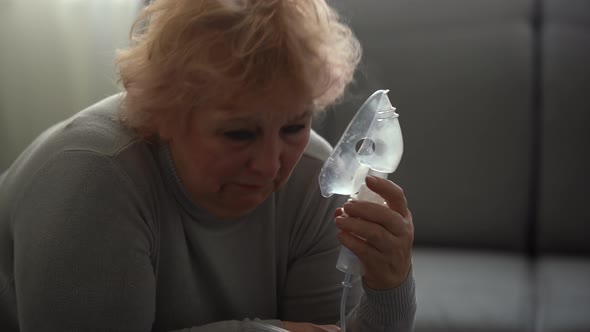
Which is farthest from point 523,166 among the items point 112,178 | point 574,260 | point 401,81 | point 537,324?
point 112,178

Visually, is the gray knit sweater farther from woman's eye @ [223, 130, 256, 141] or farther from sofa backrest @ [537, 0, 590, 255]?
sofa backrest @ [537, 0, 590, 255]

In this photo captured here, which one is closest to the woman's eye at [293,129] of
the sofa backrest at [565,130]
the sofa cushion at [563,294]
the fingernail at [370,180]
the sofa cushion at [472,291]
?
the fingernail at [370,180]

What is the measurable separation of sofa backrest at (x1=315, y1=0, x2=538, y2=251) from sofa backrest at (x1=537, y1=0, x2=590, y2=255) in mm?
42

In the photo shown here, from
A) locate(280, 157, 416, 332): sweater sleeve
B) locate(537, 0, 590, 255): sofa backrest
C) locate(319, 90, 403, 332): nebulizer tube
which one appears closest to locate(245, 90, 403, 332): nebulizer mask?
locate(319, 90, 403, 332): nebulizer tube

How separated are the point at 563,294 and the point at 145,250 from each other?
101 cm

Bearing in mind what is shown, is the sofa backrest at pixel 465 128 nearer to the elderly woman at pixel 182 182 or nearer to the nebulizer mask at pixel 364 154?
the elderly woman at pixel 182 182

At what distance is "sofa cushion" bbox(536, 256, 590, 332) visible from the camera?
1455mm

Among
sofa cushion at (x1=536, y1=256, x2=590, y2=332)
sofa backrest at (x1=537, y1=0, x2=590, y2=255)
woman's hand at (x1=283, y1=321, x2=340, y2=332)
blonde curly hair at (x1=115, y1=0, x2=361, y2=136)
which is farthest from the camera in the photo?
sofa backrest at (x1=537, y1=0, x2=590, y2=255)

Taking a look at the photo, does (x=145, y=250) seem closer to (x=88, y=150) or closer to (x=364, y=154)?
(x=88, y=150)

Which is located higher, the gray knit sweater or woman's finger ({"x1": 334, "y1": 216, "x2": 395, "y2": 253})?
woman's finger ({"x1": 334, "y1": 216, "x2": 395, "y2": 253})

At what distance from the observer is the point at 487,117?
1938 millimetres

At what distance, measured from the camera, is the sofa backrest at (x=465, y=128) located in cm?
193

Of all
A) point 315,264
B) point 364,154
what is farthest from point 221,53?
point 315,264

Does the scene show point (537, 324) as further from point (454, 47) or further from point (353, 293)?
point (454, 47)
